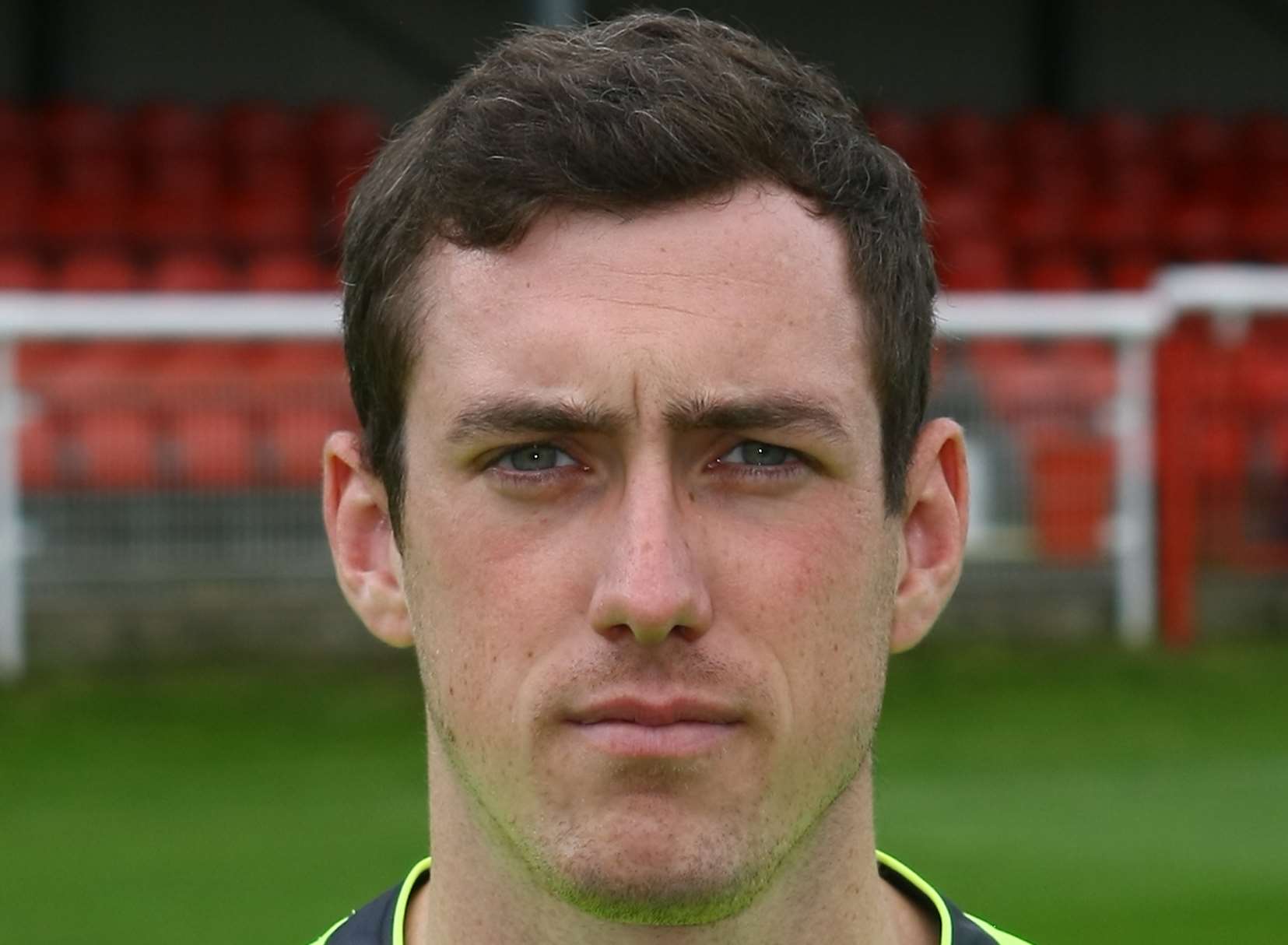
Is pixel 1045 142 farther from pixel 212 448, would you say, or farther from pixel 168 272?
pixel 212 448

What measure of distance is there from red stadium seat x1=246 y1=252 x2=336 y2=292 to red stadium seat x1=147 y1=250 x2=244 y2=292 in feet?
0.40

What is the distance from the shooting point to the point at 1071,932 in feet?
16.9

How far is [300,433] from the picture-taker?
837 cm

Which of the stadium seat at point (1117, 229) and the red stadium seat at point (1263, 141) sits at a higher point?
the red stadium seat at point (1263, 141)

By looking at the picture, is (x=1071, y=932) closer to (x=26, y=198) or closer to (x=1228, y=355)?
(x=1228, y=355)

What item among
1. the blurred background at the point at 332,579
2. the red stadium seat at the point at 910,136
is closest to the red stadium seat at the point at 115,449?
the blurred background at the point at 332,579

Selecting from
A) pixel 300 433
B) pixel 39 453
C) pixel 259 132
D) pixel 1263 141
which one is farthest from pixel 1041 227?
pixel 39 453

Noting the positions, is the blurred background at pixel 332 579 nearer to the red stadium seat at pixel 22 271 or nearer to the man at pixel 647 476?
the red stadium seat at pixel 22 271

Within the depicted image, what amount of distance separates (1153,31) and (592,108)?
15.8 m

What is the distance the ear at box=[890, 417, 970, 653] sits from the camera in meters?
1.98

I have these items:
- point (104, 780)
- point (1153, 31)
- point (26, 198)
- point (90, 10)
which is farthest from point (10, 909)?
point (1153, 31)

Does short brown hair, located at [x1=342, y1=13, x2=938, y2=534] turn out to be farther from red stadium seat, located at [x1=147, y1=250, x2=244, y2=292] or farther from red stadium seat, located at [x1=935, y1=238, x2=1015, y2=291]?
red stadium seat, located at [x1=147, y1=250, x2=244, y2=292]

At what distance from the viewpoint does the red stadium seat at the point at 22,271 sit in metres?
11.2

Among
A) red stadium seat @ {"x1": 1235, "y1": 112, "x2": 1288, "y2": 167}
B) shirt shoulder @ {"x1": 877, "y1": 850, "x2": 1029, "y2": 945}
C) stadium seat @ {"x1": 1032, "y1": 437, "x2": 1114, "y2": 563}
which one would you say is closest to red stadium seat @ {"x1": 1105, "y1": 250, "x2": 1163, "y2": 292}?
red stadium seat @ {"x1": 1235, "y1": 112, "x2": 1288, "y2": 167}
